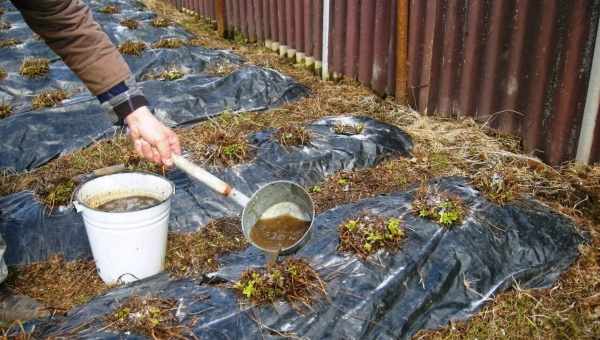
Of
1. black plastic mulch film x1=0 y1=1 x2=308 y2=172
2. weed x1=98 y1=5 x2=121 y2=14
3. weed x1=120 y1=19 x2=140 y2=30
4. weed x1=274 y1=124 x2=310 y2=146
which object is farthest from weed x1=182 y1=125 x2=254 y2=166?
weed x1=98 y1=5 x2=121 y2=14

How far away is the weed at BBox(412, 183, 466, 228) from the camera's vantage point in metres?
3.31

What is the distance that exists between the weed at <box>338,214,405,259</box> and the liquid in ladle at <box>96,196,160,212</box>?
133cm

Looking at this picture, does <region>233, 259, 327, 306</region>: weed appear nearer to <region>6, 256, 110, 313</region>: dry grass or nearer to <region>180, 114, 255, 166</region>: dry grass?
<region>6, 256, 110, 313</region>: dry grass

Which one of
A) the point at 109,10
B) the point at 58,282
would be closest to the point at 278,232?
the point at 58,282

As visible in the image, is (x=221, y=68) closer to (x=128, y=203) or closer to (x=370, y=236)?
(x=128, y=203)

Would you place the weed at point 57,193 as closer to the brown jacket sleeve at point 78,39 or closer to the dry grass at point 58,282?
the dry grass at point 58,282

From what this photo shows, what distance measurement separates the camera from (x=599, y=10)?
385cm

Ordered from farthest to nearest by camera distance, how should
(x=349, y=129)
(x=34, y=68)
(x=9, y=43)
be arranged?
1. (x=9, y=43)
2. (x=34, y=68)
3. (x=349, y=129)

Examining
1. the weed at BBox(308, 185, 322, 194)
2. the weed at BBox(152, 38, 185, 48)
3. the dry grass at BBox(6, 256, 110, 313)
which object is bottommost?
the dry grass at BBox(6, 256, 110, 313)

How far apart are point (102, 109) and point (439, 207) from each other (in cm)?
399

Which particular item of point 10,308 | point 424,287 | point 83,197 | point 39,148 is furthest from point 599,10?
point 39,148

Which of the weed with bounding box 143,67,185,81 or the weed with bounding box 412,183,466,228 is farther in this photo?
the weed with bounding box 143,67,185,81

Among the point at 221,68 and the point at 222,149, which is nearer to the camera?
the point at 222,149

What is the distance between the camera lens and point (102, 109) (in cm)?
564
